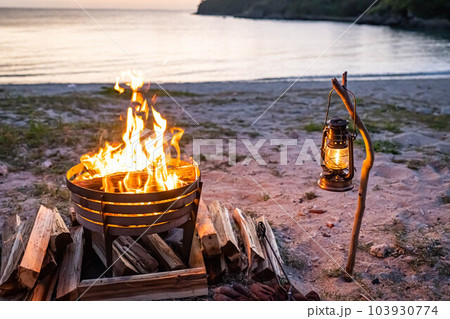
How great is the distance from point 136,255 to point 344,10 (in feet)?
282

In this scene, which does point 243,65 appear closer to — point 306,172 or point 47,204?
point 306,172

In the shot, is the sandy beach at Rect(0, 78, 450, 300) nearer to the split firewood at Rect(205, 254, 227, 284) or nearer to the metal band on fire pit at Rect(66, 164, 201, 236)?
the split firewood at Rect(205, 254, 227, 284)

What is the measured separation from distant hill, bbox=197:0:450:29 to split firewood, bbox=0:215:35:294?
6168 cm

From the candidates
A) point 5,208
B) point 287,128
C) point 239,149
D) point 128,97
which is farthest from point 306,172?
point 128,97

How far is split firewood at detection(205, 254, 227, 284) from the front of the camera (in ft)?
12.5

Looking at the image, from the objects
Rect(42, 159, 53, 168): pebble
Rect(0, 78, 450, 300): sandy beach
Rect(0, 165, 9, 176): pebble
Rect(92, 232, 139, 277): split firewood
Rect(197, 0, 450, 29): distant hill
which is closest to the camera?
Rect(92, 232, 139, 277): split firewood

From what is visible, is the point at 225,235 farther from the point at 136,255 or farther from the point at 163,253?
the point at 136,255

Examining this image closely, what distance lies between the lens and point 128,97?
13.0 meters

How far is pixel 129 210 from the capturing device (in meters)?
3.51

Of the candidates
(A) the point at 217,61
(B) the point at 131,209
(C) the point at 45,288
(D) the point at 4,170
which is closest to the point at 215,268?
(B) the point at 131,209

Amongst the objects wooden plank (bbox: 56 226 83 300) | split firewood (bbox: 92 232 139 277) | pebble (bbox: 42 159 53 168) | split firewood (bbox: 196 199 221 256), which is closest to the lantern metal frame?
split firewood (bbox: 196 199 221 256)

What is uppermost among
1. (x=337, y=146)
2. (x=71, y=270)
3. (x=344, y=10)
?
(x=344, y=10)
